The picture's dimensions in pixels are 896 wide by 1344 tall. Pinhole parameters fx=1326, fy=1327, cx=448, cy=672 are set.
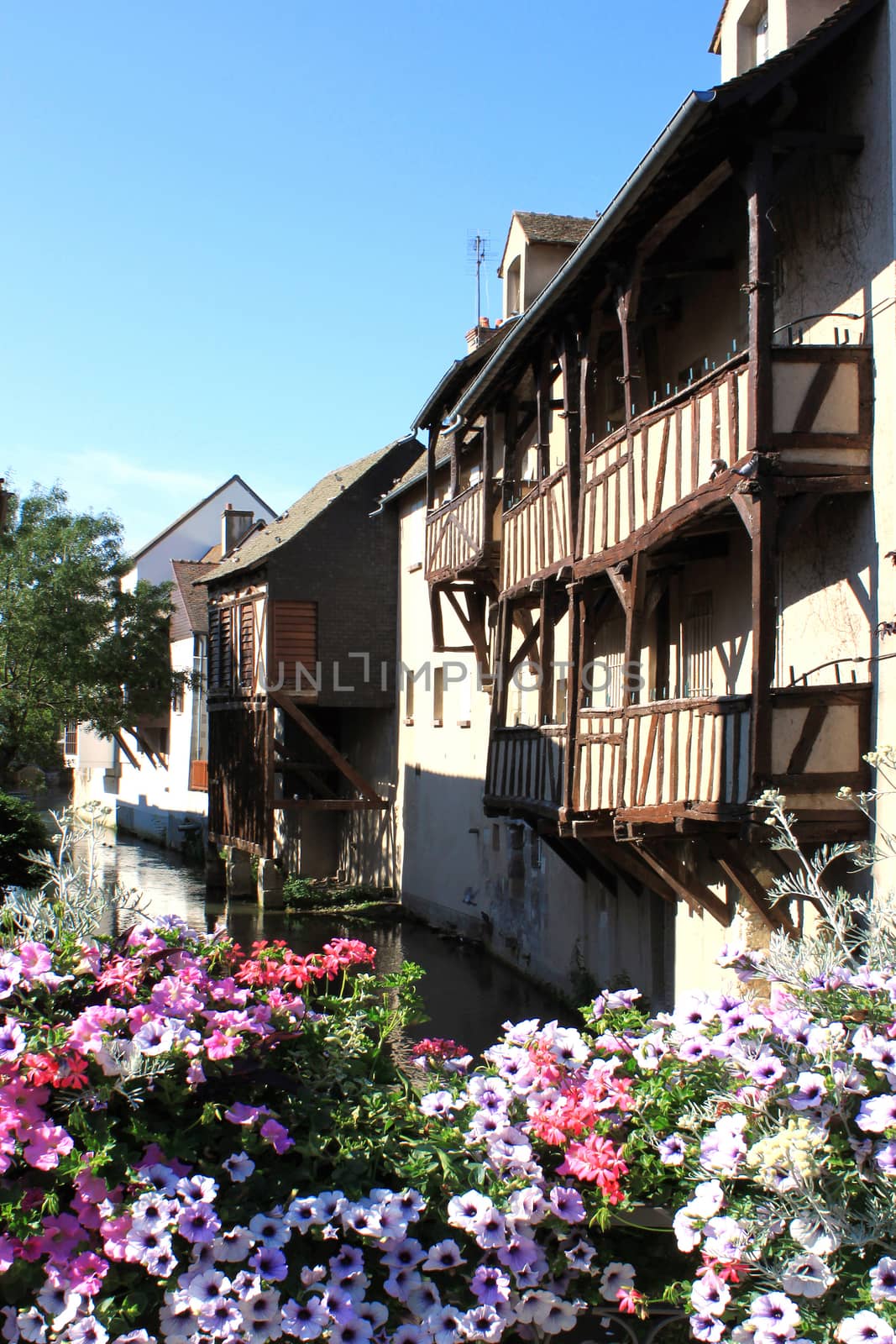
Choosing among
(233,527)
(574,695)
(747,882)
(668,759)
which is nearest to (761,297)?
(668,759)

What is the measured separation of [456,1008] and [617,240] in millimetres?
8807

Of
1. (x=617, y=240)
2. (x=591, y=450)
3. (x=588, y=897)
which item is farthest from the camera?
(x=588, y=897)

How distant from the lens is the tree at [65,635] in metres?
25.7

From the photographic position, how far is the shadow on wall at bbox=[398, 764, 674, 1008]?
1280 cm

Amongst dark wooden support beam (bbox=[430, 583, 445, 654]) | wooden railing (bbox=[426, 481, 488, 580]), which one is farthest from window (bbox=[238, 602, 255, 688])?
wooden railing (bbox=[426, 481, 488, 580])

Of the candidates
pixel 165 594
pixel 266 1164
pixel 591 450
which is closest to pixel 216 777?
pixel 165 594

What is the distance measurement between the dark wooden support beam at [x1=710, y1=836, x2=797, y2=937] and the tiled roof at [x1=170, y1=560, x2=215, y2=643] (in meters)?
29.4

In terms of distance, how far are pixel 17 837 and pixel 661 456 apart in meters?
8.64

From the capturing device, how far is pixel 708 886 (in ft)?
35.2

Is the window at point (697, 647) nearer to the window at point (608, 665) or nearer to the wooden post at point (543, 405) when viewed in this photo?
the window at point (608, 665)

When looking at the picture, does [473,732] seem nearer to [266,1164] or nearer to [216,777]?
[216,777]

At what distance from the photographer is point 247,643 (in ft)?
84.6

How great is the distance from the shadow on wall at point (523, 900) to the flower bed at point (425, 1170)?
894cm

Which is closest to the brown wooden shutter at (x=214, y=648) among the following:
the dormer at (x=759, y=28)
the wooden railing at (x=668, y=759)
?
the wooden railing at (x=668, y=759)
